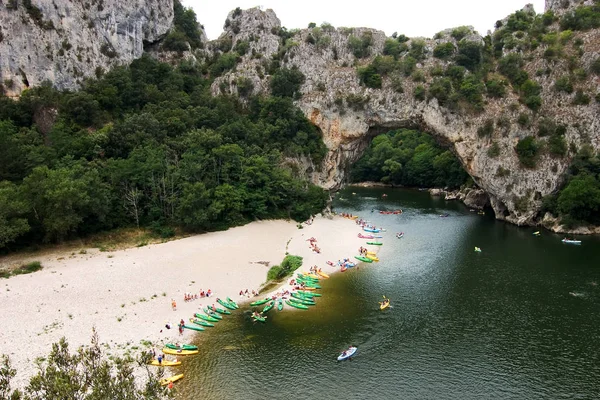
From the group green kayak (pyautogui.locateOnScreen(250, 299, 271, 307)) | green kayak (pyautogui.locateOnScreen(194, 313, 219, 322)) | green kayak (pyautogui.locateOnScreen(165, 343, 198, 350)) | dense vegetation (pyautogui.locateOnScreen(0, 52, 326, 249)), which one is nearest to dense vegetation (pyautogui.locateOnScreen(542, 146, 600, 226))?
dense vegetation (pyautogui.locateOnScreen(0, 52, 326, 249))

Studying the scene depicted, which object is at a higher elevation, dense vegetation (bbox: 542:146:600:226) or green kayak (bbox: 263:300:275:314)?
dense vegetation (bbox: 542:146:600:226)

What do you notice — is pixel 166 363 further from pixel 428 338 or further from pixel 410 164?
pixel 410 164

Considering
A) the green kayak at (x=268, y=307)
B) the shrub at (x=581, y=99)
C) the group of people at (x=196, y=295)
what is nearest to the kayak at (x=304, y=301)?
the green kayak at (x=268, y=307)

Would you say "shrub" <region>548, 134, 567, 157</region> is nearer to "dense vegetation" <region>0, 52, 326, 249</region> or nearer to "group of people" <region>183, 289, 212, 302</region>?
"dense vegetation" <region>0, 52, 326, 249</region>

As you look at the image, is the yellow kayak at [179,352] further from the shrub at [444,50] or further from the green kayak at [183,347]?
the shrub at [444,50]

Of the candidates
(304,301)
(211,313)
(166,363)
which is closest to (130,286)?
(211,313)

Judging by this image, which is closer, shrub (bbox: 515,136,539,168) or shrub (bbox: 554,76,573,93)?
shrub (bbox: 515,136,539,168)
